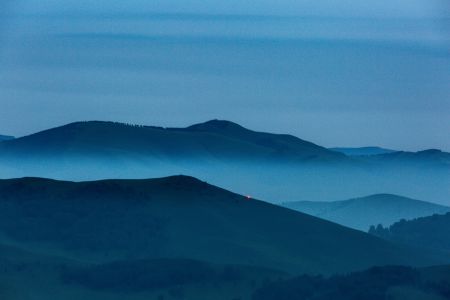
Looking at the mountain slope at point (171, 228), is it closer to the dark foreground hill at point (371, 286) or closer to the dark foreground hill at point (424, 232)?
the dark foreground hill at point (371, 286)

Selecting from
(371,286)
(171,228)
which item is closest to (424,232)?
(171,228)

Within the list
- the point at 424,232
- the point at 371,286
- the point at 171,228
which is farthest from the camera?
the point at 424,232

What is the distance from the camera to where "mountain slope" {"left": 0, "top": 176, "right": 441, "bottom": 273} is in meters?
125

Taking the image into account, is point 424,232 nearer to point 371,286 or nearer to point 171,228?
point 171,228

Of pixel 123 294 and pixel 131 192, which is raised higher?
pixel 131 192

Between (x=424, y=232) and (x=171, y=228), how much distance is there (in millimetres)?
46532

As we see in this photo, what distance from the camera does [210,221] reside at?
437 ft

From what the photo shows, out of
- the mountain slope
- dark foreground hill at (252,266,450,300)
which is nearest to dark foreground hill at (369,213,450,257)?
the mountain slope

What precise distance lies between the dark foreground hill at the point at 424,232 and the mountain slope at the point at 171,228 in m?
22.9

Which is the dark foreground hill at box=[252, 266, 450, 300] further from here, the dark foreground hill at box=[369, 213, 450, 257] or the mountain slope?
the dark foreground hill at box=[369, 213, 450, 257]

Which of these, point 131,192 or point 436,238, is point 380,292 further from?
point 436,238

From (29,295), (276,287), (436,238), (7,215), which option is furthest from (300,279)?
(436,238)

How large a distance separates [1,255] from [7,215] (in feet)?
68.2

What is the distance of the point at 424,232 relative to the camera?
17175 centimetres
